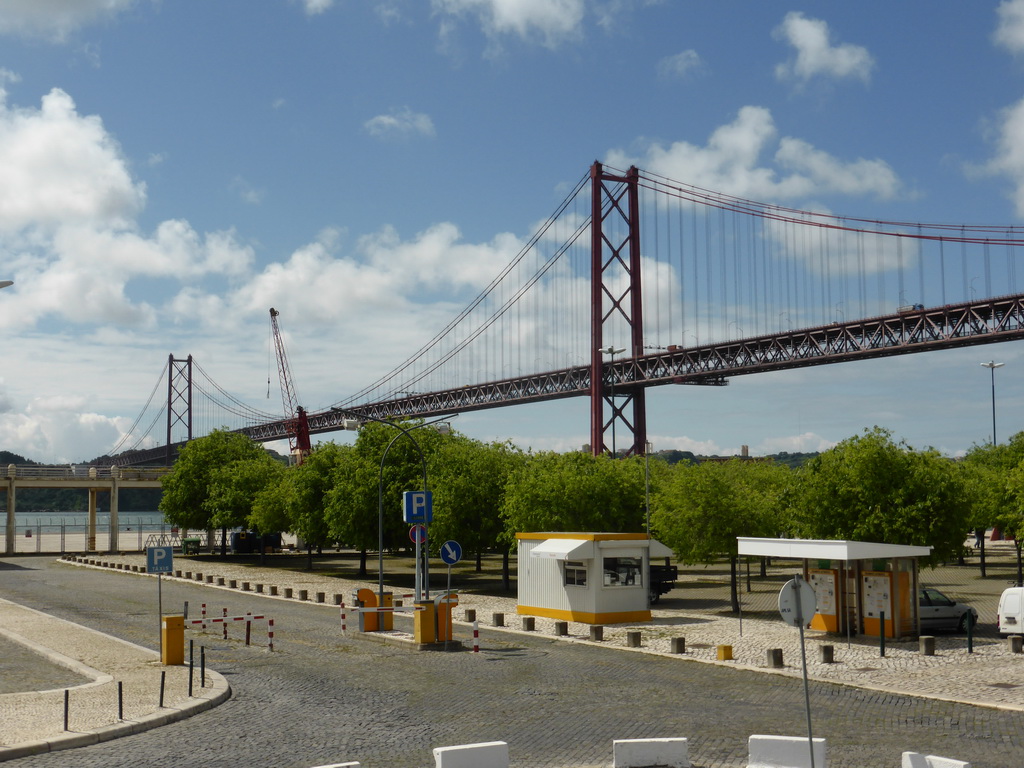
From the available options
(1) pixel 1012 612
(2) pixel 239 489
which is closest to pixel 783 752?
(1) pixel 1012 612

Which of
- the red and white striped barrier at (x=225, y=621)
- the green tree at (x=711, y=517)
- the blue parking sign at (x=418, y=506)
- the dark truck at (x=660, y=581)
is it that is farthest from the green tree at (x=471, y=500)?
the red and white striped barrier at (x=225, y=621)

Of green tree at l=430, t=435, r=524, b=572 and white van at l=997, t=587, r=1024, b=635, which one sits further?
green tree at l=430, t=435, r=524, b=572

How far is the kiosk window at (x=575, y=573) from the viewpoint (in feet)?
105

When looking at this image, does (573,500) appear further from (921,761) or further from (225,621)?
(921,761)

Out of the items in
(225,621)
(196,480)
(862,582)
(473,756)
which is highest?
(196,480)

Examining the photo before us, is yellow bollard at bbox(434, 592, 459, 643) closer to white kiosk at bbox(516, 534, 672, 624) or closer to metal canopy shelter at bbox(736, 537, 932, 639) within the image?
white kiosk at bbox(516, 534, 672, 624)

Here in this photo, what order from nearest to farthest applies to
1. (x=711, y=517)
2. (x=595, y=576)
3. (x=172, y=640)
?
(x=172, y=640), (x=595, y=576), (x=711, y=517)

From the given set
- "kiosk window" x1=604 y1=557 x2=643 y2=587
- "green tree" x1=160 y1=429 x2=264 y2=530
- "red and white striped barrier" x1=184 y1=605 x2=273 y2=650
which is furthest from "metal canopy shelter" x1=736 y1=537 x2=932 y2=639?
"green tree" x1=160 y1=429 x2=264 y2=530

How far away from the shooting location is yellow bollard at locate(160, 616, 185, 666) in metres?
22.2

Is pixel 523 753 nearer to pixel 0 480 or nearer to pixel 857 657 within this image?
pixel 857 657

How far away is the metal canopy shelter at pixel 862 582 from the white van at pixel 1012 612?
6.92 feet

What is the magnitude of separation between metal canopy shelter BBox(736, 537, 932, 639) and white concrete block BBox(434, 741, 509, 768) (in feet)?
50.3

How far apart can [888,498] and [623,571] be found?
8.06m

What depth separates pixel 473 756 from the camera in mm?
12703
